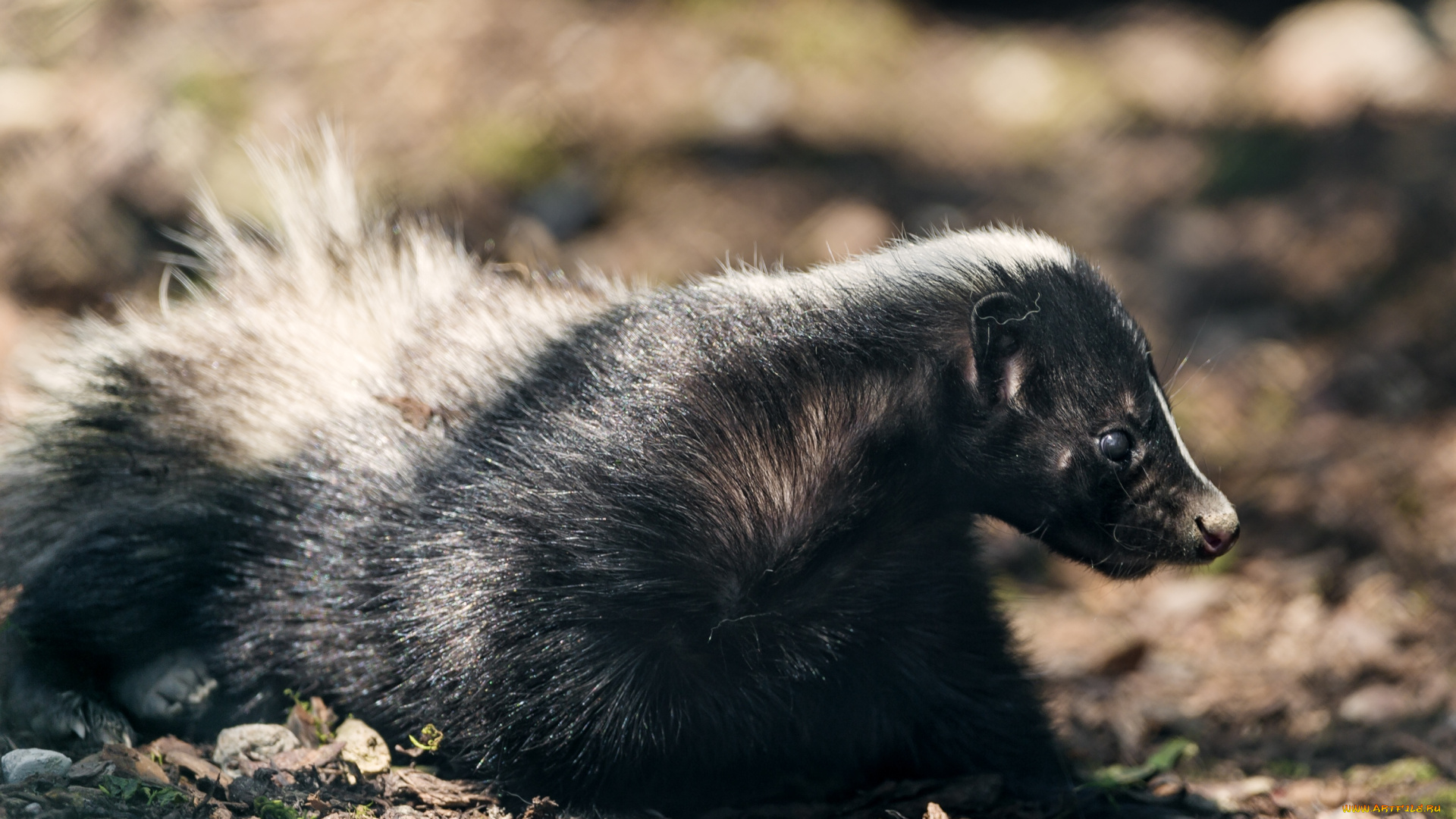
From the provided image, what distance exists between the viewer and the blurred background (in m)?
7.04

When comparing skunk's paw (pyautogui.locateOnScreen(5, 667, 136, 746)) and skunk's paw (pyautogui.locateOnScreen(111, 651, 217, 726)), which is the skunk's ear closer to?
skunk's paw (pyautogui.locateOnScreen(111, 651, 217, 726))

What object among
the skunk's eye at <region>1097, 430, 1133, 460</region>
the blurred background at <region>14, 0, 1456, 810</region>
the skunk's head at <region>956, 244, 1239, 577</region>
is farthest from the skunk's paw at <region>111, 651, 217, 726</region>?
the skunk's eye at <region>1097, 430, 1133, 460</region>

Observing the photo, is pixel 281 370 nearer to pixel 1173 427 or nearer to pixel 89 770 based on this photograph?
pixel 89 770

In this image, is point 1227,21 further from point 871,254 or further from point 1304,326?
point 871,254

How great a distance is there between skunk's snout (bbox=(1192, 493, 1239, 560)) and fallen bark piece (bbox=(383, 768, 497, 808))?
277 cm

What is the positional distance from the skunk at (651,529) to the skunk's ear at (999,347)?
0.5 inches

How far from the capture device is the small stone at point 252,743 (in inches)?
174

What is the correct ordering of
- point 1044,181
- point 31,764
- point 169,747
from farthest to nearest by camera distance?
point 1044,181, point 169,747, point 31,764

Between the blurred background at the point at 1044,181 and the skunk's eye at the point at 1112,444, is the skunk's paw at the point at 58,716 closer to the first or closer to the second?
the blurred background at the point at 1044,181

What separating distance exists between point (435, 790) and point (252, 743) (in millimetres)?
766

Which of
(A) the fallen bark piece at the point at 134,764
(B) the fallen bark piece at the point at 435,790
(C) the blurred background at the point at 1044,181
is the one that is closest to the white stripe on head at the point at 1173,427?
(C) the blurred background at the point at 1044,181

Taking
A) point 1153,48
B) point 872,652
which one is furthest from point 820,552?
point 1153,48

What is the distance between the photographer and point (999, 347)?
435cm

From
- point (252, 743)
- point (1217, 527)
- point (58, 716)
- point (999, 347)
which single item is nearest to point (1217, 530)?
point (1217, 527)
